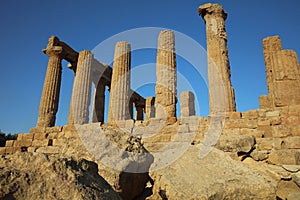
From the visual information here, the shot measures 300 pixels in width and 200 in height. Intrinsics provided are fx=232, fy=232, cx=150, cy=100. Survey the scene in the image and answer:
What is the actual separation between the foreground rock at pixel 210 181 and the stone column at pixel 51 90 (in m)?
12.2

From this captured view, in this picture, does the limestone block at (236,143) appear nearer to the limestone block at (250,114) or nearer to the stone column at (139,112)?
the limestone block at (250,114)

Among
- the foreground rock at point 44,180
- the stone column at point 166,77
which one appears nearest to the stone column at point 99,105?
the stone column at point 166,77

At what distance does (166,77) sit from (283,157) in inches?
Answer: 266

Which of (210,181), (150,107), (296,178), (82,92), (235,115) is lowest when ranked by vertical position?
(296,178)

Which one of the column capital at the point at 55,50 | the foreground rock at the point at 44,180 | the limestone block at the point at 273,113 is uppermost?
the column capital at the point at 55,50

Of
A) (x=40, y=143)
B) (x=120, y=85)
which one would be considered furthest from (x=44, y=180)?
(x=120, y=85)

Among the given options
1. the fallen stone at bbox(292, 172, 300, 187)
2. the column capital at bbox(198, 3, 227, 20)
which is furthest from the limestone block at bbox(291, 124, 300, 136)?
the column capital at bbox(198, 3, 227, 20)

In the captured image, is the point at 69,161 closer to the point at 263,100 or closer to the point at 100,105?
the point at 263,100

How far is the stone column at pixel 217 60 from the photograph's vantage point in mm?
10797

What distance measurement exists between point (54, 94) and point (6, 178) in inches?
552

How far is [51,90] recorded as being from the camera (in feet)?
48.8

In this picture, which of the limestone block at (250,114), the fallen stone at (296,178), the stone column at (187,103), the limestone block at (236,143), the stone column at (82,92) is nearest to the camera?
the fallen stone at (296,178)

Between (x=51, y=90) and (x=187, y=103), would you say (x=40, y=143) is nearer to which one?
(x=51, y=90)

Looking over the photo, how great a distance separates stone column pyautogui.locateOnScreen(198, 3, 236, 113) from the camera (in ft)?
35.4
